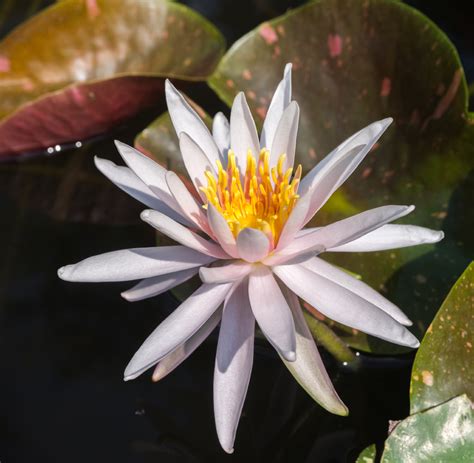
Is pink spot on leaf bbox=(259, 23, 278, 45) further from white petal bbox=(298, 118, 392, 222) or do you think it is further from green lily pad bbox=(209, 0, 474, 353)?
white petal bbox=(298, 118, 392, 222)

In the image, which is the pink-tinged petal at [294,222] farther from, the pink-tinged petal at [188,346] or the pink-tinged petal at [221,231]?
the pink-tinged petal at [188,346]

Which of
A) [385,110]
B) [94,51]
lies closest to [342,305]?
[385,110]

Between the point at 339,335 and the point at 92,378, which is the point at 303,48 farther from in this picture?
the point at 92,378

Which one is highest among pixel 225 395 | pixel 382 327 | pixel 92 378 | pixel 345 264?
pixel 382 327

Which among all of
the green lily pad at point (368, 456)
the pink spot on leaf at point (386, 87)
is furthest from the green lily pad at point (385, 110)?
the green lily pad at point (368, 456)

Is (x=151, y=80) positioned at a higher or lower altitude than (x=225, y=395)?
higher

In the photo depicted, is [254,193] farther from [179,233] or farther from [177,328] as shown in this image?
[177,328]

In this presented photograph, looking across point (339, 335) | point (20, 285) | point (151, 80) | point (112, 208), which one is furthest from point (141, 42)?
point (339, 335)

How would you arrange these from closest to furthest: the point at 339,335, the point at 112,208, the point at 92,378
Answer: the point at 339,335 < the point at 92,378 < the point at 112,208
